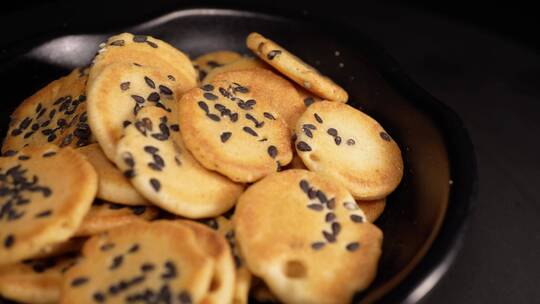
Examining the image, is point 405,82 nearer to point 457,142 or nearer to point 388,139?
point 388,139

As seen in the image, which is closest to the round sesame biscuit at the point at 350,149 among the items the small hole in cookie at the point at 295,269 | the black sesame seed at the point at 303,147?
the black sesame seed at the point at 303,147

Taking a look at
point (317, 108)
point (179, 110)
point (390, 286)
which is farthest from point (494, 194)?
point (179, 110)

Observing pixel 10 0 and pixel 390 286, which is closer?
pixel 390 286

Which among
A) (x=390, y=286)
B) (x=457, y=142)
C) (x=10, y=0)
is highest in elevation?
(x=457, y=142)

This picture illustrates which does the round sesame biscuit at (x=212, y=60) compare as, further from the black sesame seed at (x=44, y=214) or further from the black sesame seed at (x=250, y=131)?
the black sesame seed at (x=44, y=214)

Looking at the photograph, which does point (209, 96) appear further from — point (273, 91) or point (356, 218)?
point (356, 218)

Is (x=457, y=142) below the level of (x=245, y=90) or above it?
above
